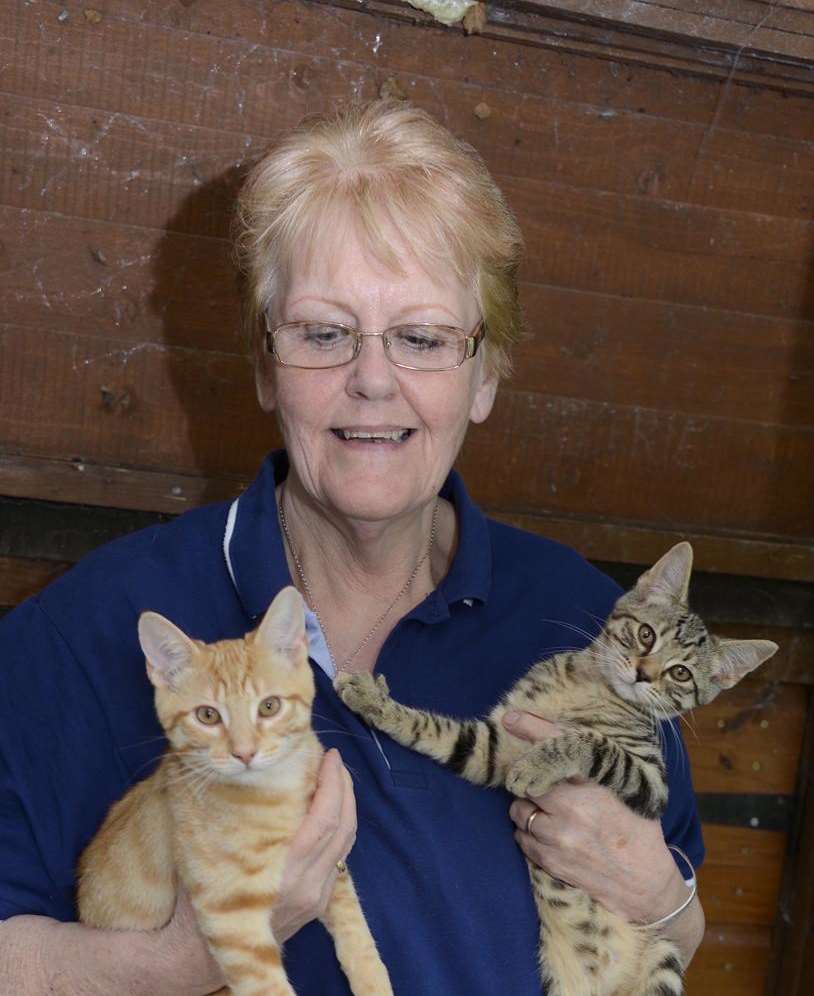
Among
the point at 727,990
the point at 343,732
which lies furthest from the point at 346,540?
the point at 727,990

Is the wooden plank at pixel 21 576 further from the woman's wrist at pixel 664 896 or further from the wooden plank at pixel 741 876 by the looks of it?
the wooden plank at pixel 741 876

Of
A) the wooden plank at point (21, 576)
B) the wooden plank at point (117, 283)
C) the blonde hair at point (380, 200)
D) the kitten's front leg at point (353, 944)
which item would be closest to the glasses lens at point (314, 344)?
the blonde hair at point (380, 200)

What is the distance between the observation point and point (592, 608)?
2312 mm

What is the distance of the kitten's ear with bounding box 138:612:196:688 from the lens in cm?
158

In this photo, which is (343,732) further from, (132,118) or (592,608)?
(132,118)

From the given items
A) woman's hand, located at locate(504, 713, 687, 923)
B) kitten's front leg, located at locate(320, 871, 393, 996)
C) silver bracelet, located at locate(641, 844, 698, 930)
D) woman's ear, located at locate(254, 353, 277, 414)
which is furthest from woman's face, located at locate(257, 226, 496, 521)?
silver bracelet, located at locate(641, 844, 698, 930)

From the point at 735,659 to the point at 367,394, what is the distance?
0.90 meters

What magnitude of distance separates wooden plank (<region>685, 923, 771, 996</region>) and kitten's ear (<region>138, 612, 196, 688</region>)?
85.2 inches

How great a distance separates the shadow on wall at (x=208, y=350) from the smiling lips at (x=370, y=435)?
2.39 ft

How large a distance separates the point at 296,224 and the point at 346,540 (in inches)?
22.9

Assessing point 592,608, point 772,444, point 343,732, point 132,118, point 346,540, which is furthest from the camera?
point 772,444

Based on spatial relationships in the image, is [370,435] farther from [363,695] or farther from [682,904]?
[682,904]

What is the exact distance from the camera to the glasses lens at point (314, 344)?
194cm

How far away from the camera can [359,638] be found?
2.13m
